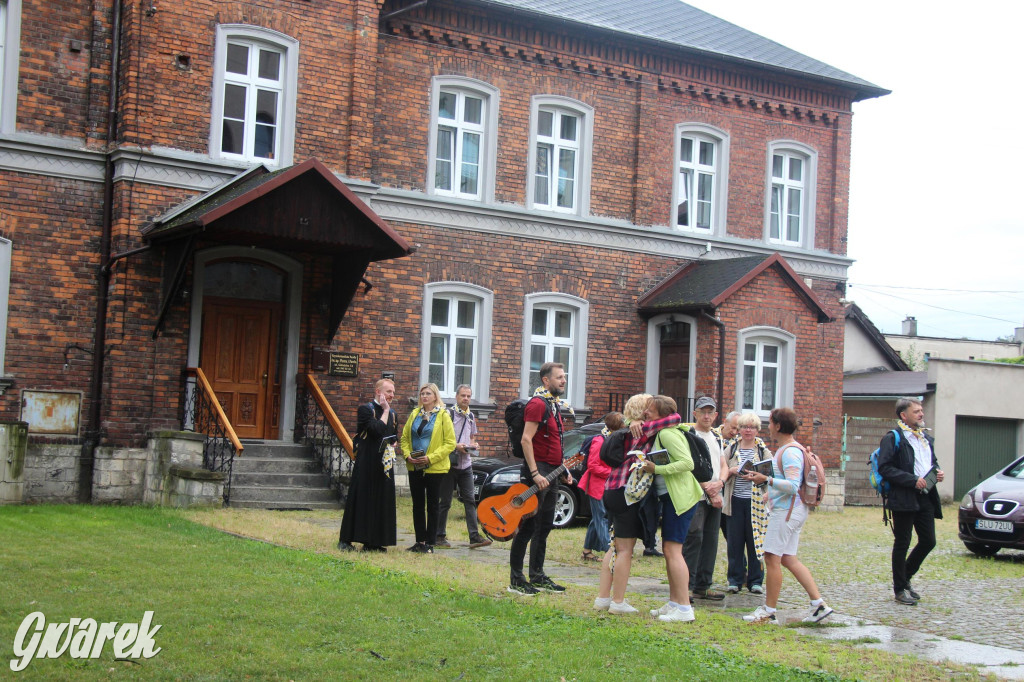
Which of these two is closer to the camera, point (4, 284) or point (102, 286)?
point (4, 284)

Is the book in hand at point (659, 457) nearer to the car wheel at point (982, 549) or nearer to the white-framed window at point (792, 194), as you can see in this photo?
the car wheel at point (982, 549)

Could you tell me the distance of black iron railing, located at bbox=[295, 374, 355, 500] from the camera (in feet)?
52.2

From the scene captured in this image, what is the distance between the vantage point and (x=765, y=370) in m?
21.2

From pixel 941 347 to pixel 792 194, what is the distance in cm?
3787

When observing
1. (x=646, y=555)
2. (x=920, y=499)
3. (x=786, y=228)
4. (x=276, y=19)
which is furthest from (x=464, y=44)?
(x=920, y=499)

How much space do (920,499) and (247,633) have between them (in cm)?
644

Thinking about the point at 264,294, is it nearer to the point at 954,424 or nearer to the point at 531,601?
the point at 531,601

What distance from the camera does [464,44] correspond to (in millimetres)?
19203

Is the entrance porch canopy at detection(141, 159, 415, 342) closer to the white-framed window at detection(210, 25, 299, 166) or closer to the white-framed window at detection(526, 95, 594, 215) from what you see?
the white-framed window at detection(210, 25, 299, 166)

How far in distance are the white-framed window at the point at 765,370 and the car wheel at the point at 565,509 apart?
6.05 meters

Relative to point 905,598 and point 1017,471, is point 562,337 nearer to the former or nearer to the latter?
point 1017,471

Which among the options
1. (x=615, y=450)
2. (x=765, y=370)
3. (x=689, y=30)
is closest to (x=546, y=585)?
(x=615, y=450)

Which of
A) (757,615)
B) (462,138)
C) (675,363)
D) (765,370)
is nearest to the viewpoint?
(757,615)

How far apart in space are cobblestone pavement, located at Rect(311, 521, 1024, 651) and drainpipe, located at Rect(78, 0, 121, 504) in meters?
5.98
